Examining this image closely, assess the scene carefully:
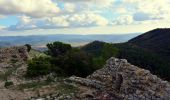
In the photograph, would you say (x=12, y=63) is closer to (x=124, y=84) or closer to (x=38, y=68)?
(x=38, y=68)

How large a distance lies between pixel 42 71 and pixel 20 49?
18.8 meters

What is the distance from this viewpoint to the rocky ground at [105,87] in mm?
33250

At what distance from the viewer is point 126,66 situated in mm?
36812

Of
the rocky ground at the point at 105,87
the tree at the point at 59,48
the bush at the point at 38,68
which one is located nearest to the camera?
the rocky ground at the point at 105,87

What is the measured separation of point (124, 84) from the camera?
34312 millimetres

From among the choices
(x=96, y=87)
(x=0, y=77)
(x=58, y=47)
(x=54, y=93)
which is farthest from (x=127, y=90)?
(x=58, y=47)

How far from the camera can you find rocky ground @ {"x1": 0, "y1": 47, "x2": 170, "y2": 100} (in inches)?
1309

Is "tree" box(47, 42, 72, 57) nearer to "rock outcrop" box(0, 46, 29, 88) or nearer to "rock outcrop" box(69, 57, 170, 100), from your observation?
"rock outcrop" box(0, 46, 29, 88)

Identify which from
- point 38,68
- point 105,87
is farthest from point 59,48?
point 105,87

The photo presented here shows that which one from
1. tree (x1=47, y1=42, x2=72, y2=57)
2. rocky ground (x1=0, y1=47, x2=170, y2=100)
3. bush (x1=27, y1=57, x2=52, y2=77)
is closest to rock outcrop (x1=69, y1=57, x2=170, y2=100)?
rocky ground (x1=0, y1=47, x2=170, y2=100)

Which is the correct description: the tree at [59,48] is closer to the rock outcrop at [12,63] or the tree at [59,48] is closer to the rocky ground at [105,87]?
the rock outcrop at [12,63]

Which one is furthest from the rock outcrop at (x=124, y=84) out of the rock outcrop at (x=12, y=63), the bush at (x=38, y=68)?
the rock outcrop at (x=12, y=63)

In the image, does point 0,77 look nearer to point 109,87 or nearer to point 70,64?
point 70,64

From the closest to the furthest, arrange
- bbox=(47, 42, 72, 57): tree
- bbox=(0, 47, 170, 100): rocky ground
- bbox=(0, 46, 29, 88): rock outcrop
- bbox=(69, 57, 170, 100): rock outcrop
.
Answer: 1. bbox=(69, 57, 170, 100): rock outcrop
2. bbox=(0, 47, 170, 100): rocky ground
3. bbox=(0, 46, 29, 88): rock outcrop
4. bbox=(47, 42, 72, 57): tree
